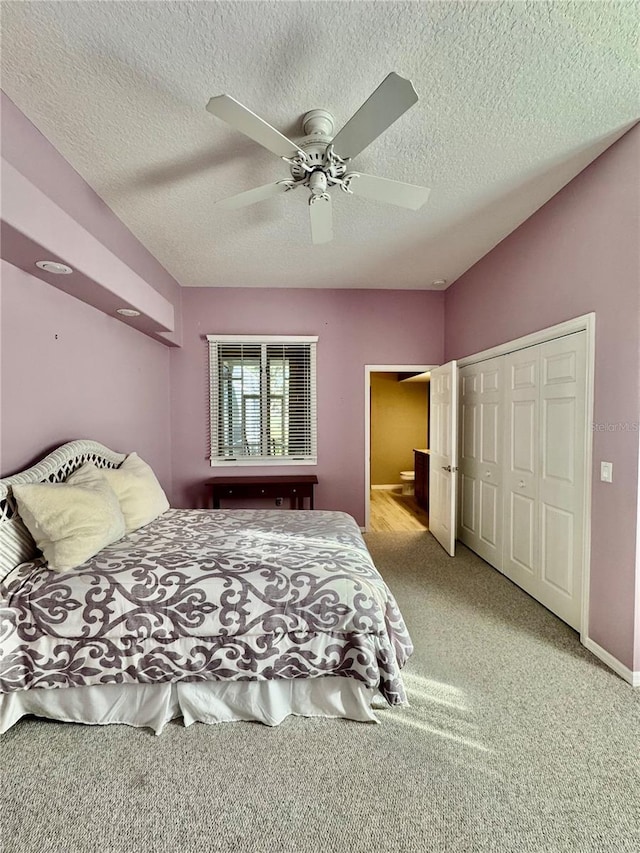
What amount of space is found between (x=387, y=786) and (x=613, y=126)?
10.4ft

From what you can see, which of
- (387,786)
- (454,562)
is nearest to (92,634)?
(387,786)

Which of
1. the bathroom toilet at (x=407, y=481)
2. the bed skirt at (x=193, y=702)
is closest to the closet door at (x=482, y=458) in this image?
the bed skirt at (x=193, y=702)

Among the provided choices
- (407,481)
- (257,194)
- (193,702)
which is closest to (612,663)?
(193,702)

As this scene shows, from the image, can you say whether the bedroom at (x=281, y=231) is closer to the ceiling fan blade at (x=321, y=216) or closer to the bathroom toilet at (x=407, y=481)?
the ceiling fan blade at (x=321, y=216)

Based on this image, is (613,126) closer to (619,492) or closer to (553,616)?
(619,492)

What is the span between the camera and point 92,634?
164cm

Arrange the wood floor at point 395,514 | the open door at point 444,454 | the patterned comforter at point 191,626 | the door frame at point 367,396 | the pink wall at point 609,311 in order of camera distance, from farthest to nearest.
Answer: the wood floor at point 395,514
the door frame at point 367,396
the open door at point 444,454
the pink wall at point 609,311
the patterned comforter at point 191,626

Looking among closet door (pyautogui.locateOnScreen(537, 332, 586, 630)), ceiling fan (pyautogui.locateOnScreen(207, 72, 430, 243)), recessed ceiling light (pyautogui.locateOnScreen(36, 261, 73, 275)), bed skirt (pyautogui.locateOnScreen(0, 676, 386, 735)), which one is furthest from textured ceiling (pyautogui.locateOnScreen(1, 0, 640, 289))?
bed skirt (pyautogui.locateOnScreen(0, 676, 386, 735))

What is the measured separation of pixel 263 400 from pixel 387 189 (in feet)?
8.96

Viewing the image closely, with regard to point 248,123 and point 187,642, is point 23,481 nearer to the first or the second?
point 187,642

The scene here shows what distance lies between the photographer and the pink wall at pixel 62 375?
1917 mm

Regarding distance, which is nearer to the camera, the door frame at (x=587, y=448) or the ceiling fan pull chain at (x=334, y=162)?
the ceiling fan pull chain at (x=334, y=162)

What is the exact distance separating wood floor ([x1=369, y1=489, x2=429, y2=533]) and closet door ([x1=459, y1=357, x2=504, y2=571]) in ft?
2.81

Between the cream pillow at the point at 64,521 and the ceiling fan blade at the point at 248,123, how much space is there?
1.86 m
